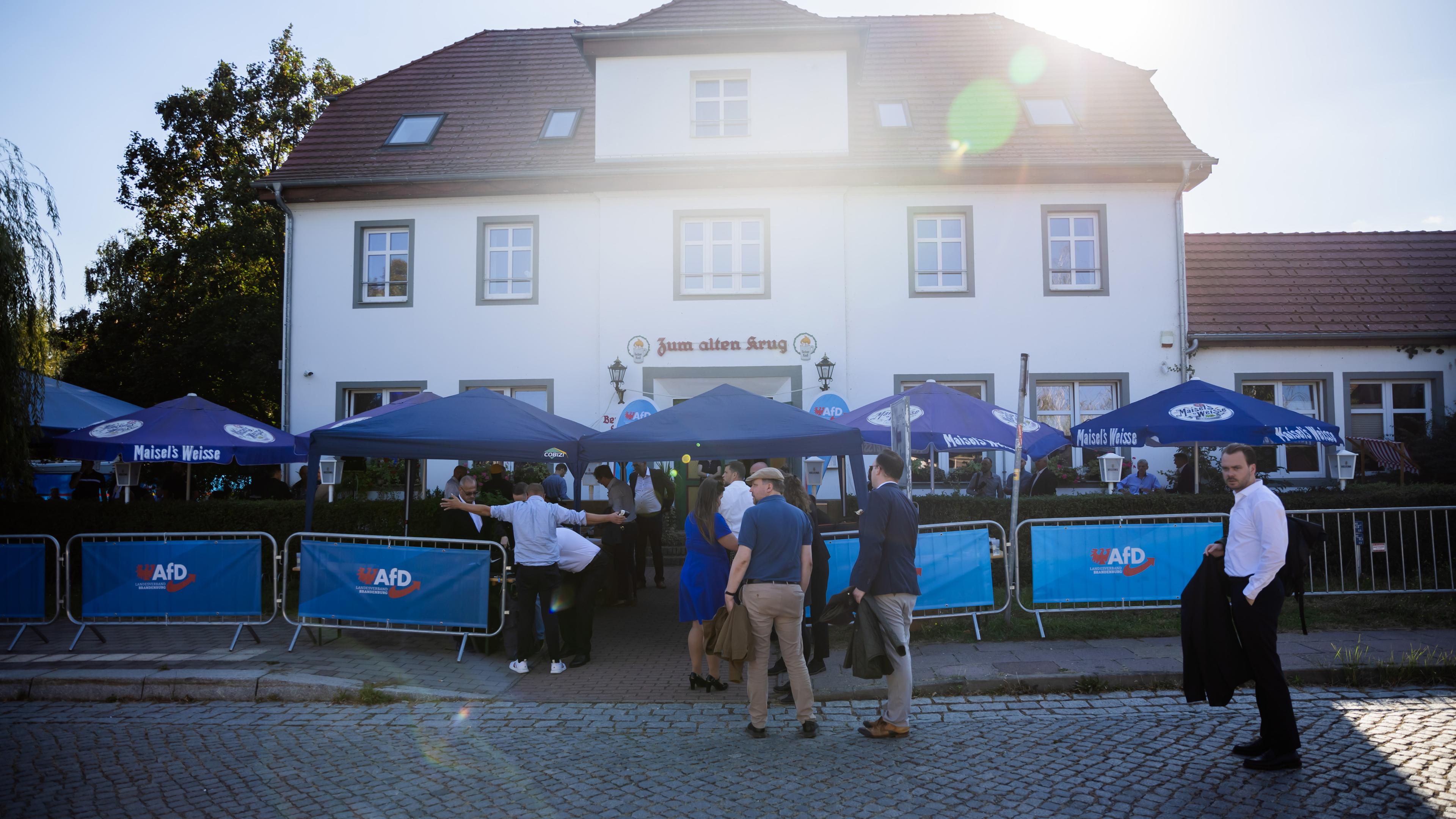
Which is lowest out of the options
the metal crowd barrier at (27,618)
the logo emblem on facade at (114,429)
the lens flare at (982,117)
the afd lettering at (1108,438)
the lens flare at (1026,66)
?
the metal crowd barrier at (27,618)

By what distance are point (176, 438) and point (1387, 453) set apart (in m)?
19.1

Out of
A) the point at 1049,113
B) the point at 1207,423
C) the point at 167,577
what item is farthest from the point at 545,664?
the point at 1049,113

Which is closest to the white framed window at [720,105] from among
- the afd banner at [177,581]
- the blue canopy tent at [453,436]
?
the blue canopy tent at [453,436]

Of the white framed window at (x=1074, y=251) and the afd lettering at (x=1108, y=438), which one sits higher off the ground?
the white framed window at (x=1074, y=251)

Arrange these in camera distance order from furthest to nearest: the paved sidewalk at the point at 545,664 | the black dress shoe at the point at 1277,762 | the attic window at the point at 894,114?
the attic window at the point at 894,114, the paved sidewalk at the point at 545,664, the black dress shoe at the point at 1277,762

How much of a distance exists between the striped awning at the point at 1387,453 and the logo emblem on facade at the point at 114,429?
19.4 metres

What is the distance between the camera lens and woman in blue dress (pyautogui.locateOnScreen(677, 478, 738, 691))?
23.5 ft

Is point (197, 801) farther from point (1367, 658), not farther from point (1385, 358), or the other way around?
point (1385, 358)

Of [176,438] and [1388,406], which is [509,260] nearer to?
[176,438]

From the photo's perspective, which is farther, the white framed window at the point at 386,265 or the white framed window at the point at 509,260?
the white framed window at the point at 386,265

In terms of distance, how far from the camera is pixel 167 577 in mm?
8258

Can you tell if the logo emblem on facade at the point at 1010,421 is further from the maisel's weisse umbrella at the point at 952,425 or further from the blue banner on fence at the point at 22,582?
the blue banner on fence at the point at 22,582

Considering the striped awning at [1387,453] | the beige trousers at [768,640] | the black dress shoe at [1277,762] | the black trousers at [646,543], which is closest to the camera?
the black dress shoe at [1277,762]

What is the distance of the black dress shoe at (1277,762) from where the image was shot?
16.2 feet
